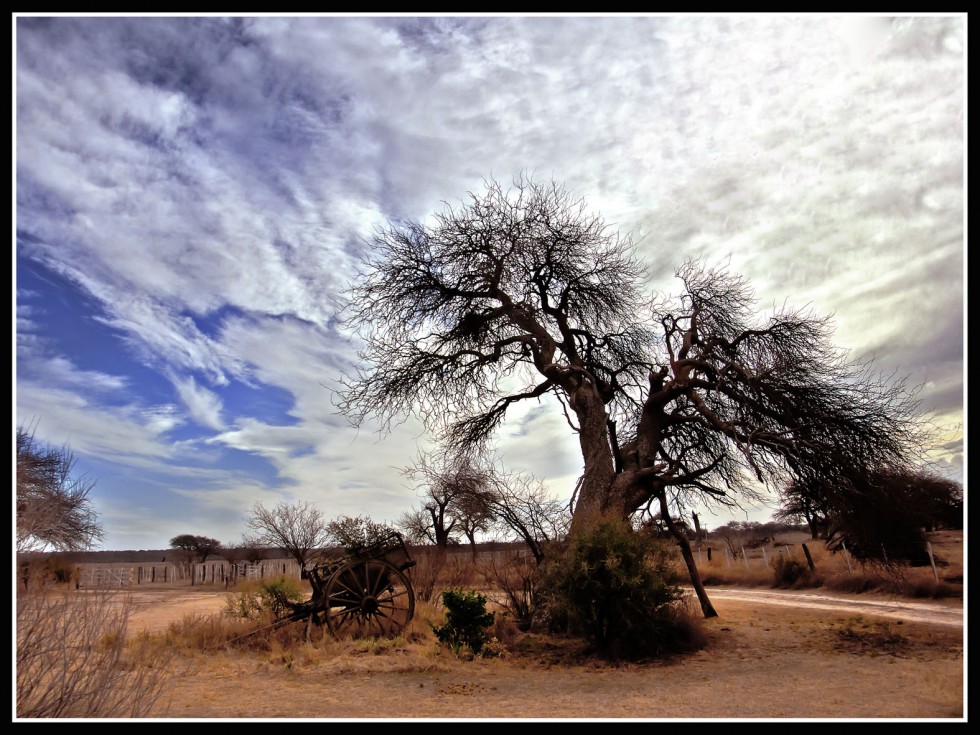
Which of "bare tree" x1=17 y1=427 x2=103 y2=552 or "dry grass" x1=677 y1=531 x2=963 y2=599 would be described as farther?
"dry grass" x1=677 y1=531 x2=963 y2=599

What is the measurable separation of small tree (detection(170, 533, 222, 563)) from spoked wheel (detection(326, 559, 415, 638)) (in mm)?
46120

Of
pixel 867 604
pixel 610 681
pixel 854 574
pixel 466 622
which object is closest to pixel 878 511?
pixel 610 681

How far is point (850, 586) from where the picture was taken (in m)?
20.1

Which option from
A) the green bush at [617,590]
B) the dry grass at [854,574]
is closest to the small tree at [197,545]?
the dry grass at [854,574]

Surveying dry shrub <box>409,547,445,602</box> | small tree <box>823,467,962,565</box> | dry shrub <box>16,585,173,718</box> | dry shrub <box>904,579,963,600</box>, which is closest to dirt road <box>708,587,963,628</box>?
dry shrub <box>904,579,963,600</box>

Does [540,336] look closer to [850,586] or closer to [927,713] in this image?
[927,713]

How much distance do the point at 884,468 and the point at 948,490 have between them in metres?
6.29

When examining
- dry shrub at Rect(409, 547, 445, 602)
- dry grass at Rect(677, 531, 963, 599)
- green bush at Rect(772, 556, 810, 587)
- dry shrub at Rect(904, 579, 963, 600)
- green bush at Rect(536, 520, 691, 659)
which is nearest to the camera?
green bush at Rect(536, 520, 691, 659)

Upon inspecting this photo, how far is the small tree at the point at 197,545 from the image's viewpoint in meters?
52.8

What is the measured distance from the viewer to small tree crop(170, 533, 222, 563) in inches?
2079

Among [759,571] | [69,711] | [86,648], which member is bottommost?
[759,571]

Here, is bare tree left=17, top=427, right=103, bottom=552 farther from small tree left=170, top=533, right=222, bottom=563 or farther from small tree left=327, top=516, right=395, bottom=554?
small tree left=170, top=533, right=222, bottom=563

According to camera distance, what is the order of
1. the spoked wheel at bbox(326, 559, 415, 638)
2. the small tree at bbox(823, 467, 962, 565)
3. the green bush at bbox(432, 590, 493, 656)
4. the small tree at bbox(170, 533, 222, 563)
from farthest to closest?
the small tree at bbox(170, 533, 222, 563), the spoked wheel at bbox(326, 559, 415, 638), the small tree at bbox(823, 467, 962, 565), the green bush at bbox(432, 590, 493, 656)
